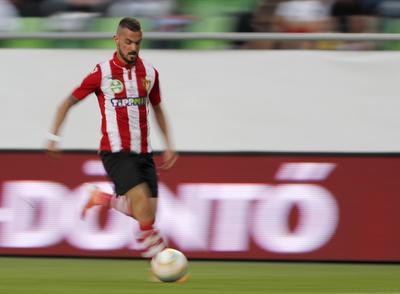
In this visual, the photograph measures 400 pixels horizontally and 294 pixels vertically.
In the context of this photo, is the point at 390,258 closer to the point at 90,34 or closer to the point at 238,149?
the point at 238,149

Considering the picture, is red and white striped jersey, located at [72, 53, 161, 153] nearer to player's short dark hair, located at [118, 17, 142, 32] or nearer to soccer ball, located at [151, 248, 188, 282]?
player's short dark hair, located at [118, 17, 142, 32]

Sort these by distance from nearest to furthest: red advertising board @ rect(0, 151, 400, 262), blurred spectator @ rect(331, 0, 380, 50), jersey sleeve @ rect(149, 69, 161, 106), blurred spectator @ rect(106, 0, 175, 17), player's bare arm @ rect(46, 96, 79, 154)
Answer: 1. player's bare arm @ rect(46, 96, 79, 154)
2. jersey sleeve @ rect(149, 69, 161, 106)
3. red advertising board @ rect(0, 151, 400, 262)
4. blurred spectator @ rect(331, 0, 380, 50)
5. blurred spectator @ rect(106, 0, 175, 17)

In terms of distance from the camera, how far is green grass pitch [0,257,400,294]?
8.34m

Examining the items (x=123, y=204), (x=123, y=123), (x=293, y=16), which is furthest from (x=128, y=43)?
(x=293, y=16)

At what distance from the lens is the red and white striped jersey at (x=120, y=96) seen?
8945 mm

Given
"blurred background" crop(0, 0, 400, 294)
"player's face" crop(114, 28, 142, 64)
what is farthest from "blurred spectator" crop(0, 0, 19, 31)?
"player's face" crop(114, 28, 142, 64)

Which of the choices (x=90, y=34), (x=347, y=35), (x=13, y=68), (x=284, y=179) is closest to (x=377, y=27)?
(x=347, y=35)

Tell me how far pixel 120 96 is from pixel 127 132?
278 mm

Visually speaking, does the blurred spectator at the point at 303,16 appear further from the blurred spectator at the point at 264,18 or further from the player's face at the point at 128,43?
the player's face at the point at 128,43

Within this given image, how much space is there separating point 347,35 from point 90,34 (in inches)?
93.5

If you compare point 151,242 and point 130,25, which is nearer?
point 130,25

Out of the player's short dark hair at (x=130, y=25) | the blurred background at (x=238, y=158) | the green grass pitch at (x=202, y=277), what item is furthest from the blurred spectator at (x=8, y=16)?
the player's short dark hair at (x=130, y=25)

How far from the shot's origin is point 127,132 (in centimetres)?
896

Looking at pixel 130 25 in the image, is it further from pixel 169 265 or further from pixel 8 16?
pixel 8 16
